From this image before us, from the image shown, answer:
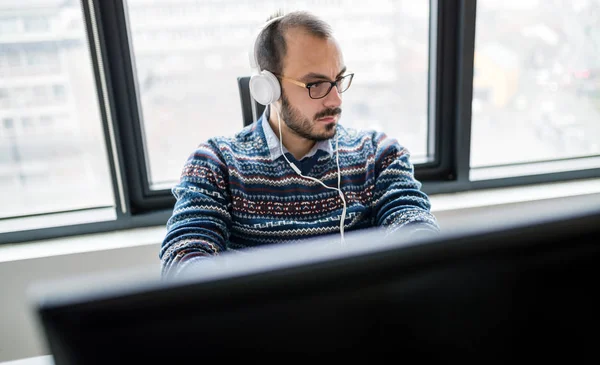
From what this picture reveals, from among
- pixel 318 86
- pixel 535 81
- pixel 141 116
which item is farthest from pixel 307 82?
pixel 535 81

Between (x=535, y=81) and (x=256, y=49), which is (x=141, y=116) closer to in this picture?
(x=256, y=49)

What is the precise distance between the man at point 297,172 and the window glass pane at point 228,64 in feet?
1.12

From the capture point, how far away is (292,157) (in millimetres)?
1244

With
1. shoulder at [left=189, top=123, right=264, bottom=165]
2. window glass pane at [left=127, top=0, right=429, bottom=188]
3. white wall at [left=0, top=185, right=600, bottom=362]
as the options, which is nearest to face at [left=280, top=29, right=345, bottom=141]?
shoulder at [left=189, top=123, right=264, bottom=165]

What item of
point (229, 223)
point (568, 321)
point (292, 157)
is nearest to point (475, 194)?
point (292, 157)

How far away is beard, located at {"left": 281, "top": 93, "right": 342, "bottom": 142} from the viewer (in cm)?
125

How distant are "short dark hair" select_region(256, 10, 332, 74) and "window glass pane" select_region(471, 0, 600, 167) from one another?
84 cm

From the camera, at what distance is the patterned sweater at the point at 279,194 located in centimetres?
113

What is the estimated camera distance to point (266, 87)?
47.4 inches

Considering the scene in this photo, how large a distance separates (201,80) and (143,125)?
263 millimetres

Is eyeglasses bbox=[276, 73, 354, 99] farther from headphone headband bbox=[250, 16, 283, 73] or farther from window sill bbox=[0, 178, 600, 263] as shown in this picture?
window sill bbox=[0, 178, 600, 263]

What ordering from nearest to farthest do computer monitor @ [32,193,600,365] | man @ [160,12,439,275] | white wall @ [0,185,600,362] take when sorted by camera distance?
computer monitor @ [32,193,600,365] → man @ [160,12,439,275] → white wall @ [0,185,600,362]

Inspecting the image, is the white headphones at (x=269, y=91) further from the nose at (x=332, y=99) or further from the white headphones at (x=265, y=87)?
the nose at (x=332, y=99)

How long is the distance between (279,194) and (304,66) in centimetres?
34
